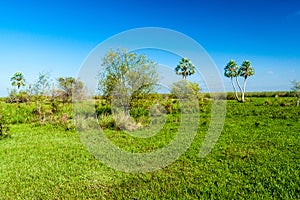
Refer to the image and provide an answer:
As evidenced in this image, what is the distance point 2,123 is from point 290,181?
10020 mm

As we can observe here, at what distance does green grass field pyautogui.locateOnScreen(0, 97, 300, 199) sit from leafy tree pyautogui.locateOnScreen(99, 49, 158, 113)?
12.8ft

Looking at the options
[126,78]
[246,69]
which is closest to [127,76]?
[126,78]

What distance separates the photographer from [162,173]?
508 centimetres

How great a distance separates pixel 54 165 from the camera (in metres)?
5.62

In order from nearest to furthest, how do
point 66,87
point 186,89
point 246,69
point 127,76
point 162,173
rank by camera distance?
point 162,173 → point 127,76 → point 186,89 → point 66,87 → point 246,69

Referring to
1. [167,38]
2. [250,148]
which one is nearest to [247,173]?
[250,148]

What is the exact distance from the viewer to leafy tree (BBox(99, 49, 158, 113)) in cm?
1146

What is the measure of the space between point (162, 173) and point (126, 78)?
7.10 meters

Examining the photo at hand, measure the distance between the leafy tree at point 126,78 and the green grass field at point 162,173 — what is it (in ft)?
12.8

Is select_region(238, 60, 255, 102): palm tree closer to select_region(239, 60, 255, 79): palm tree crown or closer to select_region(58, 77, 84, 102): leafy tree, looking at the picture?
select_region(239, 60, 255, 79): palm tree crown

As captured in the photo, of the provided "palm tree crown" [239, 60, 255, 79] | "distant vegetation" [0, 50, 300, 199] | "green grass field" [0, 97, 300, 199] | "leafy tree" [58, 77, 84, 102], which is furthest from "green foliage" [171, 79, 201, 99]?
"palm tree crown" [239, 60, 255, 79]

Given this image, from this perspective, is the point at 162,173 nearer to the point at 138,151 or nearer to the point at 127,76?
the point at 138,151

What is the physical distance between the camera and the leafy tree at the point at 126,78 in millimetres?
11461

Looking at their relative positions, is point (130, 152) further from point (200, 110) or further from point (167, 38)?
point (200, 110)
